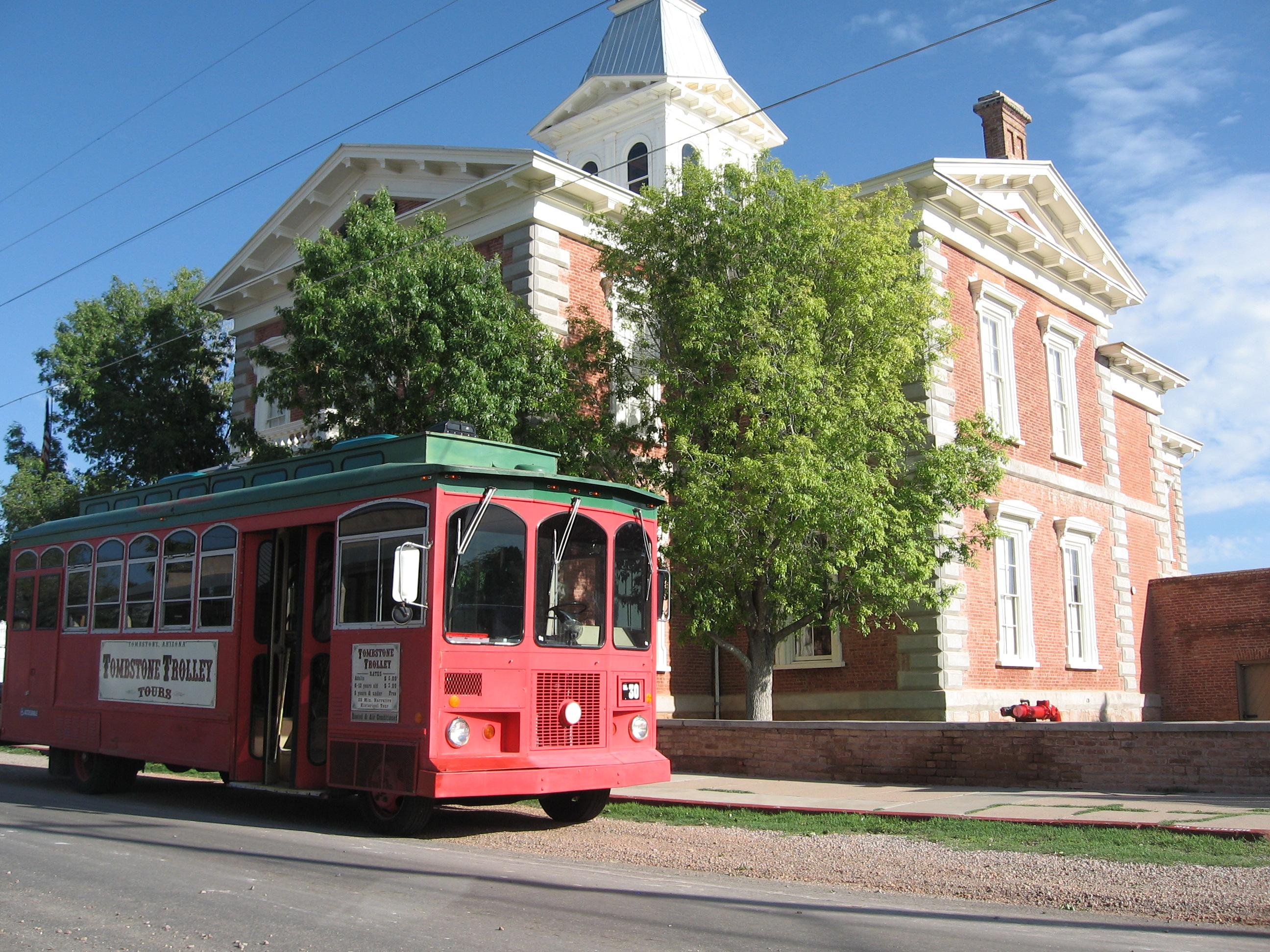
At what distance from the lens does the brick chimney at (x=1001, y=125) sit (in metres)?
26.2

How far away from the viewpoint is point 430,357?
17.6 meters

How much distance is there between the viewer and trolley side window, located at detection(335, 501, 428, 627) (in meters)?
10.1

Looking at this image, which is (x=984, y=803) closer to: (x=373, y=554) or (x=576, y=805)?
(x=576, y=805)

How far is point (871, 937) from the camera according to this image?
6.49m

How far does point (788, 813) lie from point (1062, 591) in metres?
13.7

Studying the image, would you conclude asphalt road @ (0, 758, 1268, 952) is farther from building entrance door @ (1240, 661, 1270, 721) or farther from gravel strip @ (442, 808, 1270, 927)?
building entrance door @ (1240, 661, 1270, 721)

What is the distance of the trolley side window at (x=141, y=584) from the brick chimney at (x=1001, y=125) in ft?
66.2

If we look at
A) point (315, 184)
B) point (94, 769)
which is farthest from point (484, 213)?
point (94, 769)

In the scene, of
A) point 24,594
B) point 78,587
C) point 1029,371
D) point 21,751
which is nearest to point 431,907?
point 78,587

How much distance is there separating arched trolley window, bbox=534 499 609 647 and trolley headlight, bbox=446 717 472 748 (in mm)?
997

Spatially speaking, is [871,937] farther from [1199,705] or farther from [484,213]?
[1199,705]

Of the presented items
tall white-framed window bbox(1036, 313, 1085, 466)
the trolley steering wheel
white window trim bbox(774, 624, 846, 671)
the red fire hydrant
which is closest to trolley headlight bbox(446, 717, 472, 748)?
the trolley steering wheel

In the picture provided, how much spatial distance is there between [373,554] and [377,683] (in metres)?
1.14

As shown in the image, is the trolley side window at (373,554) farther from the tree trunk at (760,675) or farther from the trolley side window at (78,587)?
the tree trunk at (760,675)
